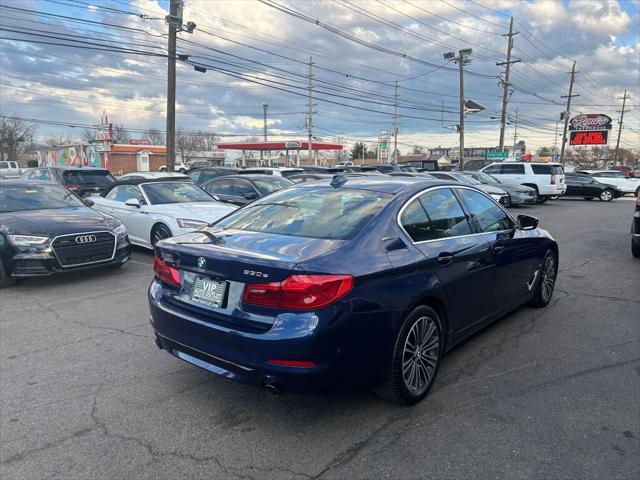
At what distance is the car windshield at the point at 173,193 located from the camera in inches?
359

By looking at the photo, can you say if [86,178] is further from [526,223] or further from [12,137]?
[12,137]

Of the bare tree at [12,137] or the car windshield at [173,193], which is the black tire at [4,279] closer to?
the car windshield at [173,193]

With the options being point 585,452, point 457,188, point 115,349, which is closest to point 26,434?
point 115,349

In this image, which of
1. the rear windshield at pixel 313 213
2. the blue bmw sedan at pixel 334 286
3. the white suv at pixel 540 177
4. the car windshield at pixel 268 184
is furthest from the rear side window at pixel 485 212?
the white suv at pixel 540 177

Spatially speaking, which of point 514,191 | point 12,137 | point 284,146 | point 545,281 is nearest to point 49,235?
point 545,281

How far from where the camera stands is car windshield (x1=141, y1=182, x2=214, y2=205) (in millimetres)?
9109

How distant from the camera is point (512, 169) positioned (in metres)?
22.4

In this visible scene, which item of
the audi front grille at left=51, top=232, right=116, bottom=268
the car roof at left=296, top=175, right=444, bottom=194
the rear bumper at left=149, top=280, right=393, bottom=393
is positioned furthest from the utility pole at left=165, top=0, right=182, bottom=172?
the rear bumper at left=149, top=280, right=393, bottom=393

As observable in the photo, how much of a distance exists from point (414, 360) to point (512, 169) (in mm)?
21255

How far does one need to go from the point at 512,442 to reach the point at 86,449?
262 centimetres

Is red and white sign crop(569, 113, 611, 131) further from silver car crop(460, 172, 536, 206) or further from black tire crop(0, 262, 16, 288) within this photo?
black tire crop(0, 262, 16, 288)

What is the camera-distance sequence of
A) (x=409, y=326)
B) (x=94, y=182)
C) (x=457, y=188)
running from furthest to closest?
(x=94, y=182)
(x=457, y=188)
(x=409, y=326)

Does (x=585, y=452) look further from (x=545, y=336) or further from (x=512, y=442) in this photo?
(x=545, y=336)

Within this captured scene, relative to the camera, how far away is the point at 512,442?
2934 millimetres
